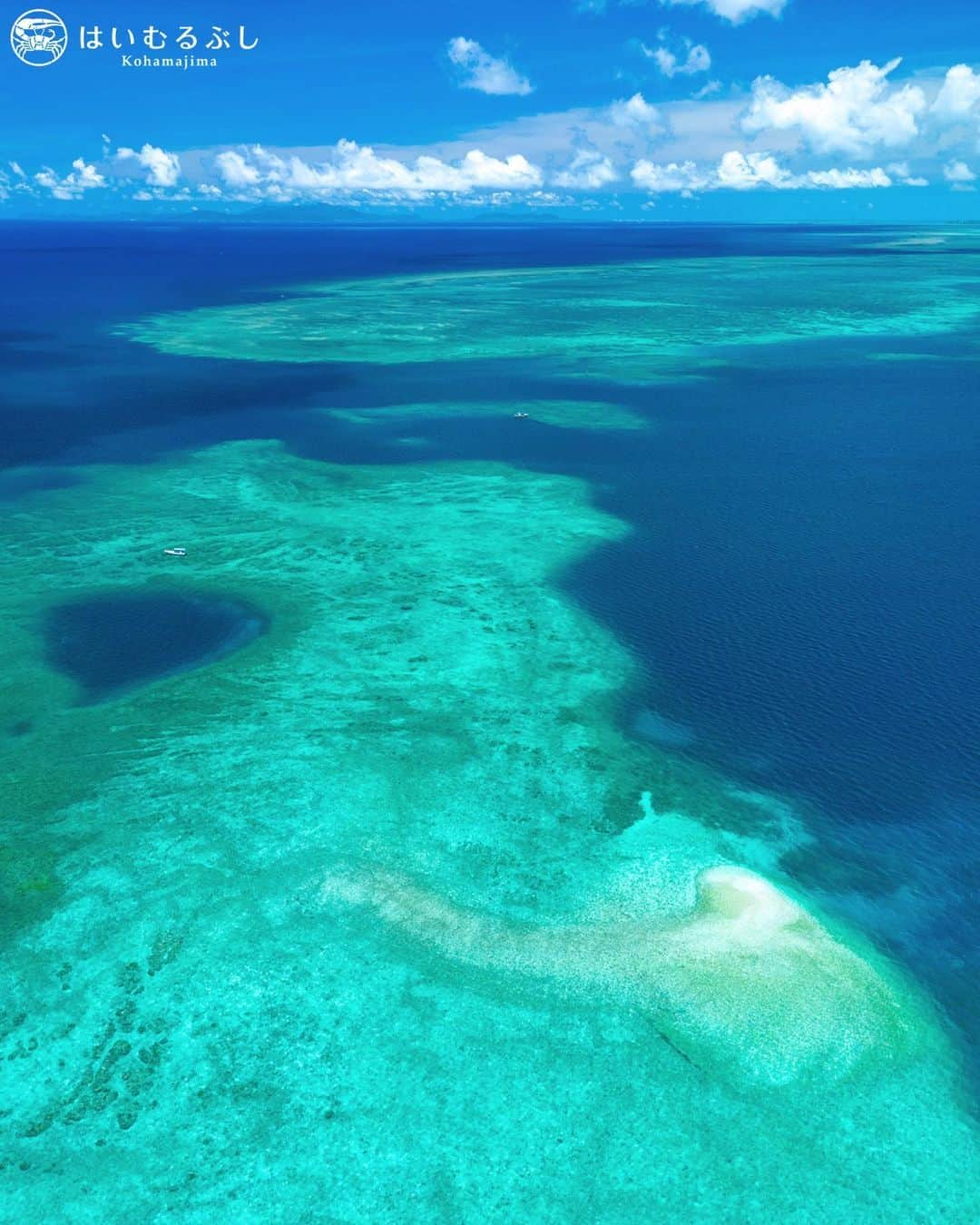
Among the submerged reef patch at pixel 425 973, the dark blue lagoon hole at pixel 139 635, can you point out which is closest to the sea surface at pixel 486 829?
the submerged reef patch at pixel 425 973

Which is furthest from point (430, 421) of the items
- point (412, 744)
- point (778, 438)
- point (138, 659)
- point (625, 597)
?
point (412, 744)

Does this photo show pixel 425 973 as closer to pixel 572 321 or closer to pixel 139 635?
pixel 139 635

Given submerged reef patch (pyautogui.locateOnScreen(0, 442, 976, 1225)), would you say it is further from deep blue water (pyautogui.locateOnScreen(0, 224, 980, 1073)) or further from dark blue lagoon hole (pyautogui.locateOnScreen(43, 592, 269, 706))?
deep blue water (pyautogui.locateOnScreen(0, 224, 980, 1073))

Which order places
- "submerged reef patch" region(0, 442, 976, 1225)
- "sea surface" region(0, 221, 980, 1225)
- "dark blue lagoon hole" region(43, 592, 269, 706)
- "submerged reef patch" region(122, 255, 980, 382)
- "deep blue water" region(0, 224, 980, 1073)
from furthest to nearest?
"submerged reef patch" region(122, 255, 980, 382) → "dark blue lagoon hole" region(43, 592, 269, 706) → "deep blue water" region(0, 224, 980, 1073) → "sea surface" region(0, 221, 980, 1225) → "submerged reef patch" region(0, 442, 976, 1225)

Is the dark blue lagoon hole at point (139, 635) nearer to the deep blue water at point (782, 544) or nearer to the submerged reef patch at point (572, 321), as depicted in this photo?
the deep blue water at point (782, 544)

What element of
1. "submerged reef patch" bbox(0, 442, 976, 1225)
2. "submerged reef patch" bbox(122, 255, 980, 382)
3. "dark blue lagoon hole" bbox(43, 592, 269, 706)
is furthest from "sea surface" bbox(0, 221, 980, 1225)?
"submerged reef patch" bbox(122, 255, 980, 382)

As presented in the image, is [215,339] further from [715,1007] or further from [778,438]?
[715,1007]
